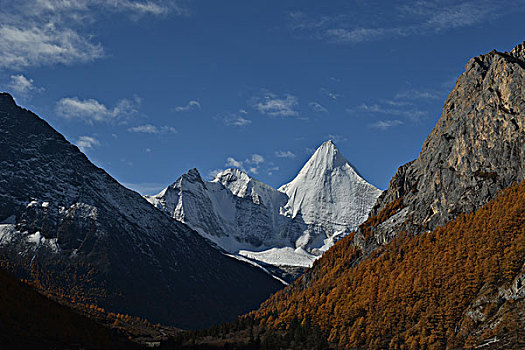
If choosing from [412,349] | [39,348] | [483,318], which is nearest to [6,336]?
[39,348]

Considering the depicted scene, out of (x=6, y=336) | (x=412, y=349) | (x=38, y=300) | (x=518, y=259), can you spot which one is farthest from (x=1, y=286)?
(x=518, y=259)

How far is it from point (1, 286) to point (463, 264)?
143904mm

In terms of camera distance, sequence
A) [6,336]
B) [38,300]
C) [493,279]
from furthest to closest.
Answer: [38,300] < [493,279] < [6,336]

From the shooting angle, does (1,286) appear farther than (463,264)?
No

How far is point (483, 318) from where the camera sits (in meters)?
156

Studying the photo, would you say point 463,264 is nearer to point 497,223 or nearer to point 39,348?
point 497,223

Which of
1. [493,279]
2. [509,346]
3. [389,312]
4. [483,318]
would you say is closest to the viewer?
[509,346]

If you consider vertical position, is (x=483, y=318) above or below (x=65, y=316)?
above

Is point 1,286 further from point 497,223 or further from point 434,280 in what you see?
point 497,223

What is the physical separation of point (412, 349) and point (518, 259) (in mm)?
39904

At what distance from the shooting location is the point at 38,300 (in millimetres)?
183500

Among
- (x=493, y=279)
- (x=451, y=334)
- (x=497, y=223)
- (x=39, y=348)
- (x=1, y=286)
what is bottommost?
(x=39, y=348)

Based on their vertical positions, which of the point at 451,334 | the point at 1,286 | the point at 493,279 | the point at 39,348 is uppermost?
the point at 493,279

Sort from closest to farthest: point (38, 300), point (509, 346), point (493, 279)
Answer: point (509, 346) → point (493, 279) → point (38, 300)
